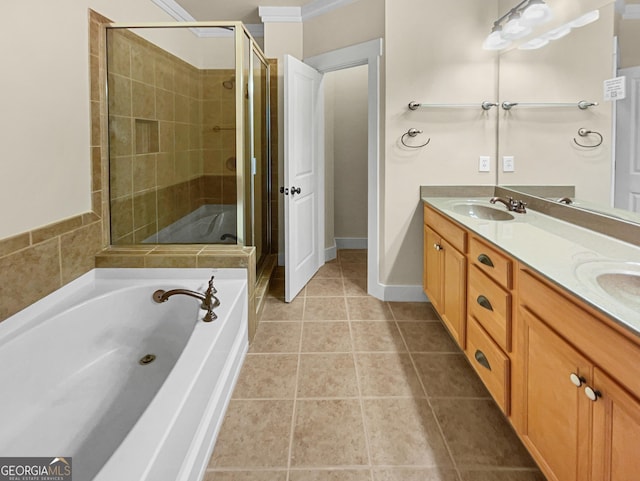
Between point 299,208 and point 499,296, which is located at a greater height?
point 299,208

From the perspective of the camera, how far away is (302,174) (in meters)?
3.58

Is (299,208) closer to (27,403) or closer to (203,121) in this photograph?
(203,121)

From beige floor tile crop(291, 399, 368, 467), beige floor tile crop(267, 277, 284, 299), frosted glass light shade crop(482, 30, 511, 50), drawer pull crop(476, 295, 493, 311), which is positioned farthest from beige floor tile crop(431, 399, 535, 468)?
frosted glass light shade crop(482, 30, 511, 50)

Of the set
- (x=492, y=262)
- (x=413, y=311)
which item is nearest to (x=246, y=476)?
(x=492, y=262)

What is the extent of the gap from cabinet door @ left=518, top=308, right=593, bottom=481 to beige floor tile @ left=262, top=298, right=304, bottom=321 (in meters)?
1.81

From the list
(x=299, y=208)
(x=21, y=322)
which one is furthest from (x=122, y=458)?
(x=299, y=208)

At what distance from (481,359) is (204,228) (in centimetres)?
192

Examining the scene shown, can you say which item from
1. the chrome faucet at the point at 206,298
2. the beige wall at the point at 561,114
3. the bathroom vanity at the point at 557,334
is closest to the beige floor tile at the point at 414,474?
the bathroom vanity at the point at 557,334

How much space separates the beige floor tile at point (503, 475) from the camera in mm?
1578

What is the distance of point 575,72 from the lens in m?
2.19

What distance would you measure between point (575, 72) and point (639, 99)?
0.62 metres

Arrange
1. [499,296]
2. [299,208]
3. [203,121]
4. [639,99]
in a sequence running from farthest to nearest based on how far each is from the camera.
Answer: [299,208], [203,121], [499,296], [639,99]

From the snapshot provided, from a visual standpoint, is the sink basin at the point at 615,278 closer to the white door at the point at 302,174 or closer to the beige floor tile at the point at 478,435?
the beige floor tile at the point at 478,435

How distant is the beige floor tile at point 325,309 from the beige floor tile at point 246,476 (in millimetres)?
1520
